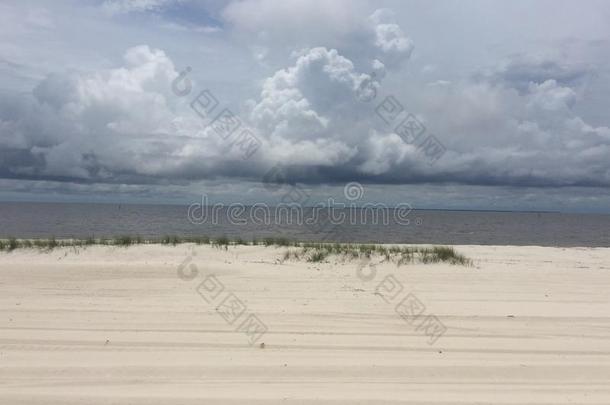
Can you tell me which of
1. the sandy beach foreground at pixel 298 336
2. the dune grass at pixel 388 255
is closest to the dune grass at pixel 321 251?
the dune grass at pixel 388 255

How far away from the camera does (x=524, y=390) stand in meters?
5.65

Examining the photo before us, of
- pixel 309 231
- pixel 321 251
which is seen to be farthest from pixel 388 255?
pixel 309 231

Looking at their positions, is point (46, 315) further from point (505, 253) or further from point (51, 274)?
point (505, 253)

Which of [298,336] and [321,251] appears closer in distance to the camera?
[298,336]

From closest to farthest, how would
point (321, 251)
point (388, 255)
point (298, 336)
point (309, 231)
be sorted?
point (298, 336), point (388, 255), point (321, 251), point (309, 231)

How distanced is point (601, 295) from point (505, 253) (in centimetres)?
823

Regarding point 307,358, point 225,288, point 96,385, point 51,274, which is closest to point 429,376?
point 307,358

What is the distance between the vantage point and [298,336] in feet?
24.4

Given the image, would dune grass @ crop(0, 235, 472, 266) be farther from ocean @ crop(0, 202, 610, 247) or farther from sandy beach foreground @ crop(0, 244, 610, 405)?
ocean @ crop(0, 202, 610, 247)

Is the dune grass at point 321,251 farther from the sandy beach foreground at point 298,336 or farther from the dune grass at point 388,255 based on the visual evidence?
the sandy beach foreground at point 298,336

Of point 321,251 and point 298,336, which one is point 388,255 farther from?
point 298,336

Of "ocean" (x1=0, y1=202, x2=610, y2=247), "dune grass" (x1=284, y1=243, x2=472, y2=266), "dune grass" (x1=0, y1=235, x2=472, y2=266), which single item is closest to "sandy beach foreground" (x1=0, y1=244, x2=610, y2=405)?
"dune grass" (x1=284, y1=243, x2=472, y2=266)

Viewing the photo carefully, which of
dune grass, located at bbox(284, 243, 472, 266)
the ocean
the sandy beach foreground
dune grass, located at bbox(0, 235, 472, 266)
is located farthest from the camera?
the ocean

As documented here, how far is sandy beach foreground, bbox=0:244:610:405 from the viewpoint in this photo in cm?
556
